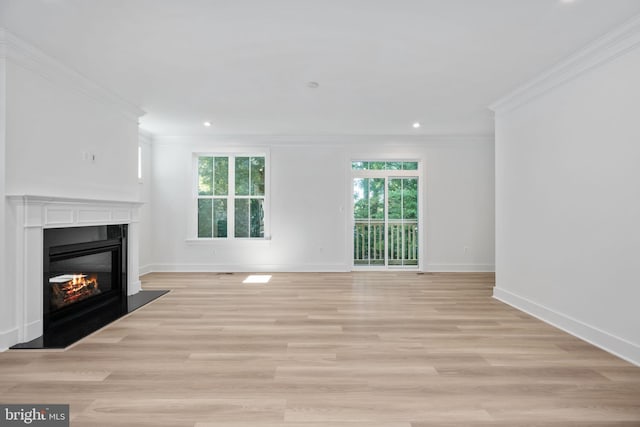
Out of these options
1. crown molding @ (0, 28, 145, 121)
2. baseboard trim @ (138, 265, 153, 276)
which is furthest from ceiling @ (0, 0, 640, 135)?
baseboard trim @ (138, 265, 153, 276)

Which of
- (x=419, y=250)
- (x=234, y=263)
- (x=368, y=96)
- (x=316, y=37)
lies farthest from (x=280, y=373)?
(x=419, y=250)

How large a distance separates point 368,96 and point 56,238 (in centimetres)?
372

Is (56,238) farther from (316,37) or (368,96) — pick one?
(368,96)

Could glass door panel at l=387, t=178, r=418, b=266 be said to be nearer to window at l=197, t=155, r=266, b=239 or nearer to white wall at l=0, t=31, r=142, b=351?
window at l=197, t=155, r=266, b=239

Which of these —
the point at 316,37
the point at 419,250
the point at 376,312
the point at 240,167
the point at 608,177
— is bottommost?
the point at 376,312

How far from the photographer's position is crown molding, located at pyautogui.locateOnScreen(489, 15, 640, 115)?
8.75 feet

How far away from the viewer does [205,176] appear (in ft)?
22.0

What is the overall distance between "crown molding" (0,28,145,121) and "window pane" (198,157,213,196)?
89.1 inches

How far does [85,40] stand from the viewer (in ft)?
9.59

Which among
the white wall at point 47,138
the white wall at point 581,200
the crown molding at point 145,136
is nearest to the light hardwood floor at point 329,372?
the white wall at point 581,200

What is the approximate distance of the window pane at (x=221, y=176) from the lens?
6684mm

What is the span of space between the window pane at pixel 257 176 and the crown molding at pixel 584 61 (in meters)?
4.25

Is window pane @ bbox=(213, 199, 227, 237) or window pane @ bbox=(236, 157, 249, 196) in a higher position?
window pane @ bbox=(236, 157, 249, 196)

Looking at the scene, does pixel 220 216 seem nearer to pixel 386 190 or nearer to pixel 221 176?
pixel 221 176
